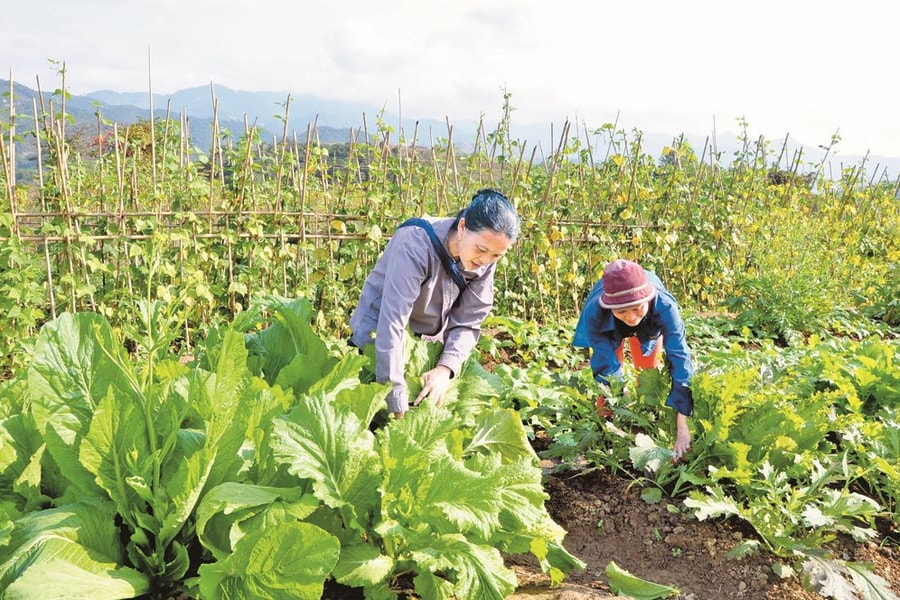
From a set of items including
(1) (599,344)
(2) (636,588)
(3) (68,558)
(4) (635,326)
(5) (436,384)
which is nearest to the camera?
(3) (68,558)

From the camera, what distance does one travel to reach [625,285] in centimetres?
291

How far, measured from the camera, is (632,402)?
3.24 metres

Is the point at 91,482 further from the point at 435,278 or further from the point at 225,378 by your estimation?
the point at 435,278

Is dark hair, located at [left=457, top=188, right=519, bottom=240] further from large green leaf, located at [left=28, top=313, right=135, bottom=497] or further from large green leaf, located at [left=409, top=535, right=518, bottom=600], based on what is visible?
large green leaf, located at [left=28, top=313, right=135, bottom=497]

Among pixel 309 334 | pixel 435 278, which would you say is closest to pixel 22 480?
pixel 309 334

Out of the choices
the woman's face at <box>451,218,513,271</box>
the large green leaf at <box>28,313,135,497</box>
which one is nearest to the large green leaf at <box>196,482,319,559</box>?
the large green leaf at <box>28,313,135,497</box>

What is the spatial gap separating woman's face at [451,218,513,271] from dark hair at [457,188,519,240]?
0.7 inches

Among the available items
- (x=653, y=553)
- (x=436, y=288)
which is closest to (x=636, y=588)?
(x=653, y=553)

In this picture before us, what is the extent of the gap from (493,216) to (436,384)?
Answer: 2.36ft

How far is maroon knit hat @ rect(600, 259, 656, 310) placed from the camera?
291 centimetres

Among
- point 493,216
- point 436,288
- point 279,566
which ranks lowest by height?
point 279,566

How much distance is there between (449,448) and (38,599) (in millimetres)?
1281

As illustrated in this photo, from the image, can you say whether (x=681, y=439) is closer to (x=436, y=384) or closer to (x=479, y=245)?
(x=436, y=384)

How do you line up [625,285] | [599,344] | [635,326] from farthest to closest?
1. [599,344]
2. [635,326]
3. [625,285]
